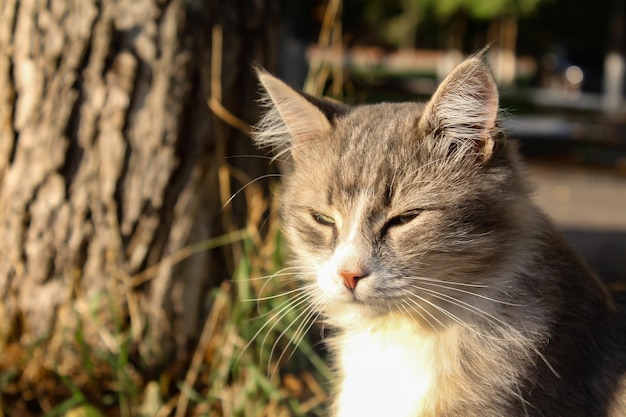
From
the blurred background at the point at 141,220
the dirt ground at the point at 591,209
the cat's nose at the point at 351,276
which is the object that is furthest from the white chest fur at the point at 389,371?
the dirt ground at the point at 591,209

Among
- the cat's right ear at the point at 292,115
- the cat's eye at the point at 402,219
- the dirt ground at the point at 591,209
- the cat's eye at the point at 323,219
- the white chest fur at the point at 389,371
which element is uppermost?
the cat's right ear at the point at 292,115

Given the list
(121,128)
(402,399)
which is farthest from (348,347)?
(121,128)

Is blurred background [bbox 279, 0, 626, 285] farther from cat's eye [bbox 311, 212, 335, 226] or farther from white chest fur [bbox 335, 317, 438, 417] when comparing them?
white chest fur [bbox 335, 317, 438, 417]

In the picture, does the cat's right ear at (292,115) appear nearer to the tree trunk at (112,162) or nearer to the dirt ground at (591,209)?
the tree trunk at (112,162)

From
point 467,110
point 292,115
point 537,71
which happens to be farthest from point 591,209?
point 537,71

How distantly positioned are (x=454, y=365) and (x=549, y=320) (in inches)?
13.4

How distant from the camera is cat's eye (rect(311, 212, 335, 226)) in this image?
258 cm

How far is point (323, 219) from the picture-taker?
2.61m

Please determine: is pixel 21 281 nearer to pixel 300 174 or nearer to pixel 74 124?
pixel 74 124

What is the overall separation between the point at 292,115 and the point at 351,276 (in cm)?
76

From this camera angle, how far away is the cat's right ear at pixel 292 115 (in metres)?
2.68

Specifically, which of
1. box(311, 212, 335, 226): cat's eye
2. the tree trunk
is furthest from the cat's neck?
the tree trunk

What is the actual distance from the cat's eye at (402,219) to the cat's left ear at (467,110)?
0.27m

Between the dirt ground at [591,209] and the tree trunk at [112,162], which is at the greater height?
the tree trunk at [112,162]
